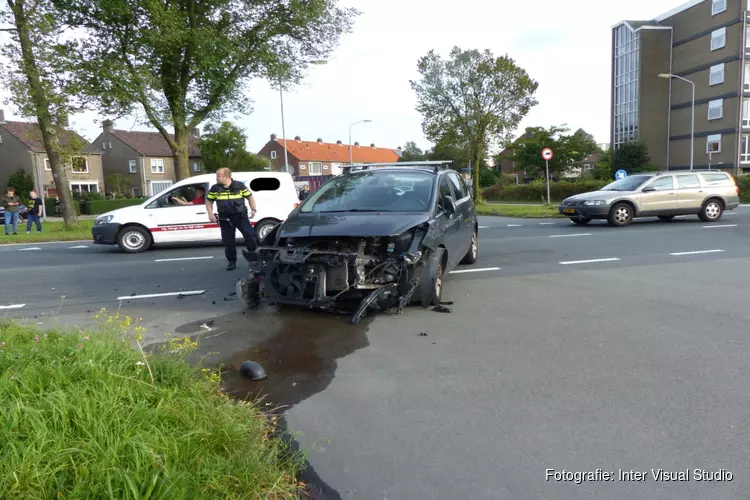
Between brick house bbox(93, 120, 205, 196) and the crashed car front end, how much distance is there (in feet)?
193

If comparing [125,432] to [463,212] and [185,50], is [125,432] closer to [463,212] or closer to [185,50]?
[463,212]

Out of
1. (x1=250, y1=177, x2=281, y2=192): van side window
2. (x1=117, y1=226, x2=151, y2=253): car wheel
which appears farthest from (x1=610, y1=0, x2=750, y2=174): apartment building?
(x1=117, y1=226, x2=151, y2=253): car wheel

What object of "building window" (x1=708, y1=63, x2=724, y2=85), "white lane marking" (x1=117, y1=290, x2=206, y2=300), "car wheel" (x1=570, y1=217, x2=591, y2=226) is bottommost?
"white lane marking" (x1=117, y1=290, x2=206, y2=300)

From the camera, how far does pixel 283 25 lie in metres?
20.5

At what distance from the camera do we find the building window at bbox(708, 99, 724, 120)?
4749 centimetres

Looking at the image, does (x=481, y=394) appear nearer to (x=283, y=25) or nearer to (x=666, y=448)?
(x=666, y=448)

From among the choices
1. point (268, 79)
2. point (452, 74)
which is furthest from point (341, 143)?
point (268, 79)

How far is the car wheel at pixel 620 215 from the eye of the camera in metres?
15.9

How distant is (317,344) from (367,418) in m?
1.67

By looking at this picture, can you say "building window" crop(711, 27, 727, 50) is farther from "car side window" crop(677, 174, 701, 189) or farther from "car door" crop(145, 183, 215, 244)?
"car door" crop(145, 183, 215, 244)

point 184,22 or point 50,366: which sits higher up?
point 184,22

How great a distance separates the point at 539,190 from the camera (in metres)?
41.8

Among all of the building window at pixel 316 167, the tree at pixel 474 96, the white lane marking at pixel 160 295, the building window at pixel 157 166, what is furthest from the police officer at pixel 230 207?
the building window at pixel 316 167

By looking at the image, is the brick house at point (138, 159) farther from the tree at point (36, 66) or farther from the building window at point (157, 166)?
the tree at point (36, 66)
